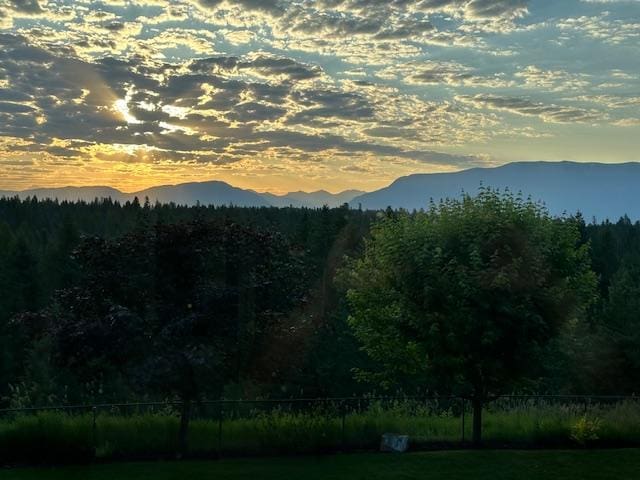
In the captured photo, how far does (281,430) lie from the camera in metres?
16.5

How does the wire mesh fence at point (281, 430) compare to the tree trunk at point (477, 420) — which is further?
the tree trunk at point (477, 420)

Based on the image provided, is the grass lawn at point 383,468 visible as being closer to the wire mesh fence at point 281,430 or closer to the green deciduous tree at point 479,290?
the wire mesh fence at point 281,430

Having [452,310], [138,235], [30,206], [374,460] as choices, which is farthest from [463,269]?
[30,206]

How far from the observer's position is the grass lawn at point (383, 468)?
14.2 m

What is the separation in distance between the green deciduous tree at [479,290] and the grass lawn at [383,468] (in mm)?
2061

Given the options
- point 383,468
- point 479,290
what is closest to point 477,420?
point 383,468

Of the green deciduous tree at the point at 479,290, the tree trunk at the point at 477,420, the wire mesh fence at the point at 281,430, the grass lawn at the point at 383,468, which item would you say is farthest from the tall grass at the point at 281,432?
the green deciduous tree at the point at 479,290

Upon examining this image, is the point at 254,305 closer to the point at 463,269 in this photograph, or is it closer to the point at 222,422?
the point at 222,422

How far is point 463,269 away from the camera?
1633 centimetres

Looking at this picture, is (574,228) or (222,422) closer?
(222,422)

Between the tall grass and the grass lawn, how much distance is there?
651 millimetres

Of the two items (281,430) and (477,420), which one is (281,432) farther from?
(477,420)

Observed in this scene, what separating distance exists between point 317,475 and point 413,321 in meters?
4.80

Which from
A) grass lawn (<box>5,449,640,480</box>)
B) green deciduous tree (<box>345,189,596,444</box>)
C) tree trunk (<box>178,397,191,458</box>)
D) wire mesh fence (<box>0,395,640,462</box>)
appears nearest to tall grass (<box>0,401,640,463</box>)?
wire mesh fence (<box>0,395,640,462</box>)
